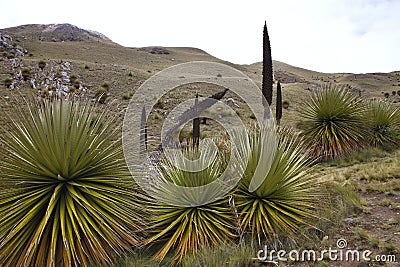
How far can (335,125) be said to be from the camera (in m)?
10.8

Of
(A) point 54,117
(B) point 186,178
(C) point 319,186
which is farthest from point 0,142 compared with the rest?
(C) point 319,186

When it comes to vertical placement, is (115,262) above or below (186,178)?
below

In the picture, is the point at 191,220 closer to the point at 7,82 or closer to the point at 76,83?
the point at 7,82

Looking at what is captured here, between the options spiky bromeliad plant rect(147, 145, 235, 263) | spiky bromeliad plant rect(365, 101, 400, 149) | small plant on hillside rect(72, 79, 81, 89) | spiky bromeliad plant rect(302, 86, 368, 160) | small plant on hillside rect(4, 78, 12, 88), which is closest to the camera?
spiky bromeliad plant rect(147, 145, 235, 263)

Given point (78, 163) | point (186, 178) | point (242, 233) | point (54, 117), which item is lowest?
point (242, 233)

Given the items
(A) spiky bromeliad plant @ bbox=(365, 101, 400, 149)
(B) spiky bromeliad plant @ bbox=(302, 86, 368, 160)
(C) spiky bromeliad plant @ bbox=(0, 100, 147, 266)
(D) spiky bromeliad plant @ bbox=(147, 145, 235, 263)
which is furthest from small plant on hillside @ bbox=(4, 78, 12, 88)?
(A) spiky bromeliad plant @ bbox=(365, 101, 400, 149)

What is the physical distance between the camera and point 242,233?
13.4 ft

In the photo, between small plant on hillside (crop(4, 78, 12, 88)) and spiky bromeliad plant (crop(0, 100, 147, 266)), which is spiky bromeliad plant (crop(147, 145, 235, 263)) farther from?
small plant on hillside (crop(4, 78, 12, 88))

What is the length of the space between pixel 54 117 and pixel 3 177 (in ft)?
3.22

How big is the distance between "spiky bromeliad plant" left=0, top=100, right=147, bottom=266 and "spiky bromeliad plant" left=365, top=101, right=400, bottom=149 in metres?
10.0

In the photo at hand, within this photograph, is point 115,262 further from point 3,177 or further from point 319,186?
point 319,186

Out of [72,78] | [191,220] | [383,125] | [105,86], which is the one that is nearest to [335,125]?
[383,125]

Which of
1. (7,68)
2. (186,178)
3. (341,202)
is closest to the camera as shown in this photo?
(186,178)

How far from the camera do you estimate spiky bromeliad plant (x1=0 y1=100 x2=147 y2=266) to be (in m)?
3.69
